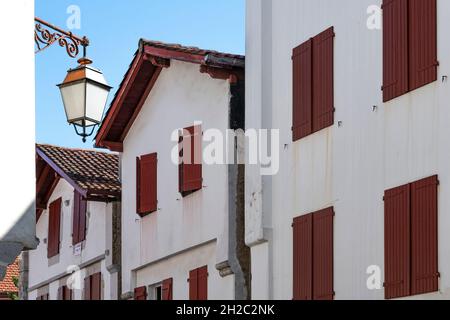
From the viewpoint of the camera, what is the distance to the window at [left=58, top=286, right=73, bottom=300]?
114ft

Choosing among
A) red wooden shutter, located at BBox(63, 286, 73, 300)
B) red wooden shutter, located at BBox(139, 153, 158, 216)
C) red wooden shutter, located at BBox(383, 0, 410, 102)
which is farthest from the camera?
red wooden shutter, located at BBox(63, 286, 73, 300)

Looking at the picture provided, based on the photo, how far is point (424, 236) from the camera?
18891mm

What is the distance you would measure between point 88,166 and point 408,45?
15981 mm

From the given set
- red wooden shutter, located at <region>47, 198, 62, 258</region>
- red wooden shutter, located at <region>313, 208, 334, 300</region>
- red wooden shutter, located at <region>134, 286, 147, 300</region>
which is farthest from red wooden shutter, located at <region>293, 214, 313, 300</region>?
red wooden shutter, located at <region>47, 198, 62, 258</region>

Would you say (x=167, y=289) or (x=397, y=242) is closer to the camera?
(x=397, y=242)

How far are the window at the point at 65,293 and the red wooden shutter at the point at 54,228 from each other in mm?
985

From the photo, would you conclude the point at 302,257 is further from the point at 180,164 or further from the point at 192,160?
the point at 180,164

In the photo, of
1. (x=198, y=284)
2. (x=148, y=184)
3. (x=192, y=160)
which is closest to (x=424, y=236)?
(x=198, y=284)

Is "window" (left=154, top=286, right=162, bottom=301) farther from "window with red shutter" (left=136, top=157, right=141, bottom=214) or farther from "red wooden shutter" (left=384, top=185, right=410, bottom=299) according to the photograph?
"red wooden shutter" (left=384, top=185, right=410, bottom=299)

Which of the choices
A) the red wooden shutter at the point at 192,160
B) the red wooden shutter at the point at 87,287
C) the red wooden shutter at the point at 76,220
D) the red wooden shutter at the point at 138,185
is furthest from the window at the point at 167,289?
the red wooden shutter at the point at 76,220

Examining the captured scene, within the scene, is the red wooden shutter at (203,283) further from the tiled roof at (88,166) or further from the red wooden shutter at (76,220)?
the red wooden shutter at (76,220)

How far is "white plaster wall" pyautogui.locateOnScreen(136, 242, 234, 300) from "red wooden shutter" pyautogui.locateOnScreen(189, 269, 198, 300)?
4.5 inches
